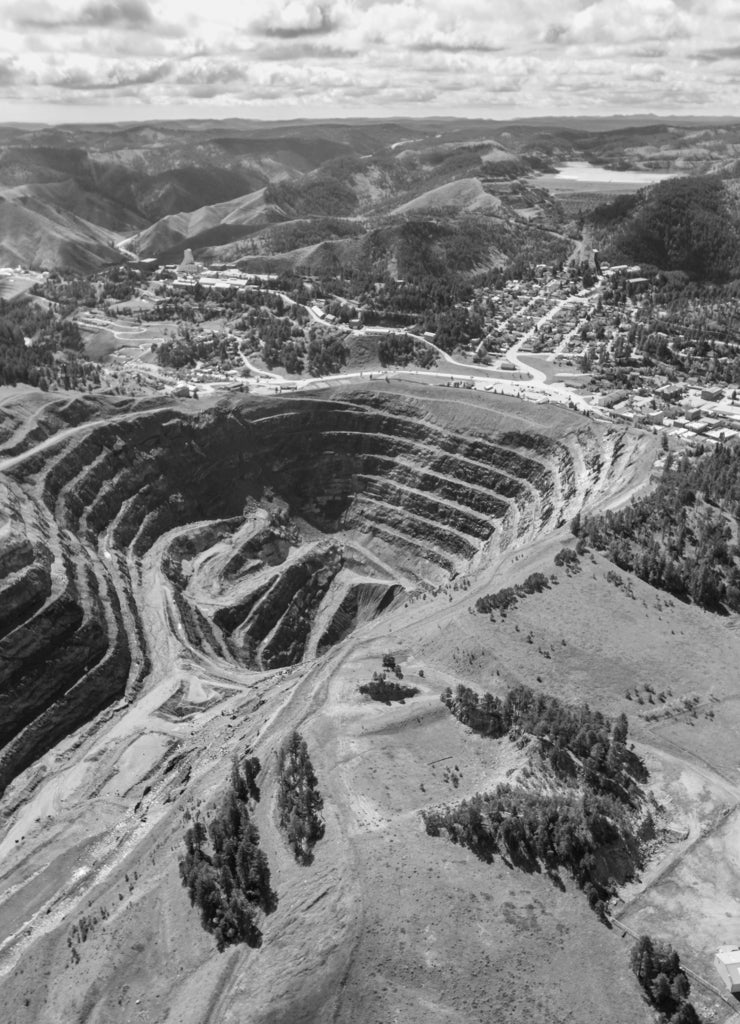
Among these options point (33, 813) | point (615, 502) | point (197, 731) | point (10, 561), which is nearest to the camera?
point (33, 813)

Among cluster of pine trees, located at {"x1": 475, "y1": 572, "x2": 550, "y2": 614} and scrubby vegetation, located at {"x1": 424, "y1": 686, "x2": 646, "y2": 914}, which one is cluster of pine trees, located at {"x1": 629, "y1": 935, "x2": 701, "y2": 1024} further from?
cluster of pine trees, located at {"x1": 475, "y1": 572, "x2": 550, "y2": 614}

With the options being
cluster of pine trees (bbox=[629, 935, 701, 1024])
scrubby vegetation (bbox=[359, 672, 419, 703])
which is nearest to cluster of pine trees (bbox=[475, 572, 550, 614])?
scrubby vegetation (bbox=[359, 672, 419, 703])

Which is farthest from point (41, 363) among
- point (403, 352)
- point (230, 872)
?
point (230, 872)

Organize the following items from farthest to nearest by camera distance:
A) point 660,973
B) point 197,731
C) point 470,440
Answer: point 470,440
point 197,731
point 660,973

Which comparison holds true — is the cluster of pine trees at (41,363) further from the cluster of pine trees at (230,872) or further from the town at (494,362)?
the cluster of pine trees at (230,872)

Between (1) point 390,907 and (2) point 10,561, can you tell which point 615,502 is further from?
(2) point 10,561

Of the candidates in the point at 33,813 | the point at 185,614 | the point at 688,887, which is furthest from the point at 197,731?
the point at 688,887

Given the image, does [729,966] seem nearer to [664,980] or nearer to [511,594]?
[664,980]

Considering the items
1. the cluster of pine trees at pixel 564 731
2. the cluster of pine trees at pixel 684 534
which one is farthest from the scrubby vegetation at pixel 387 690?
the cluster of pine trees at pixel 684 534

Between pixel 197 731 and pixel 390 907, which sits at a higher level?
pixel 390 907
